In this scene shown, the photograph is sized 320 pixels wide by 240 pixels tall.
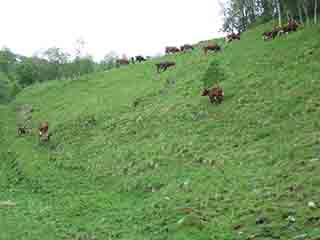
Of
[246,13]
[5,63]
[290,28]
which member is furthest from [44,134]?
[5,63]

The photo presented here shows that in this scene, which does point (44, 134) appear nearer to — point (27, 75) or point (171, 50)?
point (171, 50)

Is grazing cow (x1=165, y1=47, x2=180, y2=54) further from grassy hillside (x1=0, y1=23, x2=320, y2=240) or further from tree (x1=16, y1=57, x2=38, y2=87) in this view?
tree (x1=16, y1=57, x2=38, y2=87)

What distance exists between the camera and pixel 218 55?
1395 inches

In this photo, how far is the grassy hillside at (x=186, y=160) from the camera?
11.9 metres

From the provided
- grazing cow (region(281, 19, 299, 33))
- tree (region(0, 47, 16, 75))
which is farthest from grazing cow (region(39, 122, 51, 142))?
tree (region(0, 47, 16, 75))

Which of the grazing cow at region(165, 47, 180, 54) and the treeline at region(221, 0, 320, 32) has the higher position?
the treeline at region(221, 0, 320, 32)

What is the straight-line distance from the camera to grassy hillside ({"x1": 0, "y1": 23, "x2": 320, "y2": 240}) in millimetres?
11914

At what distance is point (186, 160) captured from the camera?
59.2 feet

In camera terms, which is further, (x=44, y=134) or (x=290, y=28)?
(x=290, y=28)

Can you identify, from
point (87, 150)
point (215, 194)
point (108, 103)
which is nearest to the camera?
point (215, 194)

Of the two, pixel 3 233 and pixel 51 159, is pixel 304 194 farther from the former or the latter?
pixel 51 159

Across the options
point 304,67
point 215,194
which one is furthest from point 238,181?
point 304,67

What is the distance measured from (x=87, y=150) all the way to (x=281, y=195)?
1532 cm

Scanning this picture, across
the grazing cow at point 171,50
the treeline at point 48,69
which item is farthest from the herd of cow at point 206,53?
the treeline at point 48,69
